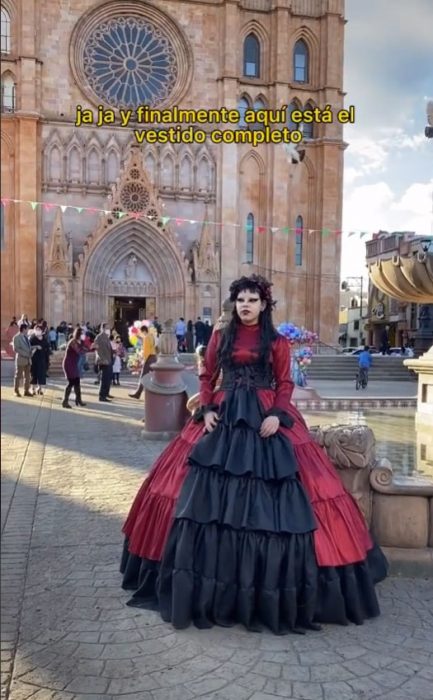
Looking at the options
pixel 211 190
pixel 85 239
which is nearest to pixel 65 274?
pixel 85 239

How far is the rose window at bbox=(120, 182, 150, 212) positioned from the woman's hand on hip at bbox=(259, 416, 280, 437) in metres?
→ 25.6

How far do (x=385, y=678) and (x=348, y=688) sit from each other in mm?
214

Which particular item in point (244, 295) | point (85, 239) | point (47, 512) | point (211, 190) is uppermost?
point (211, 190)

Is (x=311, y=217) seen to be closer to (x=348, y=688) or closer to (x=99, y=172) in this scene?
(x=99, y=172)

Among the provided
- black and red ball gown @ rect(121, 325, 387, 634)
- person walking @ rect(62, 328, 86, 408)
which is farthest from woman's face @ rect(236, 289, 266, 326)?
person walking @ rect(62, 328, 86, 408)

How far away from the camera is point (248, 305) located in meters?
3.77

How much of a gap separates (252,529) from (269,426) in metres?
0.58

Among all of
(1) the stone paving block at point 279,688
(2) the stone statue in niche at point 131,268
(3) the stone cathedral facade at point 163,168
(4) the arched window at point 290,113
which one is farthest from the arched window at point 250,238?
(1) the stone paving block at point 279,688

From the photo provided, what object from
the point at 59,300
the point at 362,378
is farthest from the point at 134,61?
the point at 362,378

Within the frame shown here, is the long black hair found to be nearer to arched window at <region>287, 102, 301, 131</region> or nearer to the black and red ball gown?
the black and red ball gown

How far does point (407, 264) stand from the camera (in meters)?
7.87

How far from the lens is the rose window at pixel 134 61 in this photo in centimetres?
2883

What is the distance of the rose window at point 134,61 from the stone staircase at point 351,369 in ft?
50.8

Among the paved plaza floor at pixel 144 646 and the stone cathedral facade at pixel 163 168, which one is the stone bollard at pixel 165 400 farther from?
the stone cathedral facade at pixel 163 168
